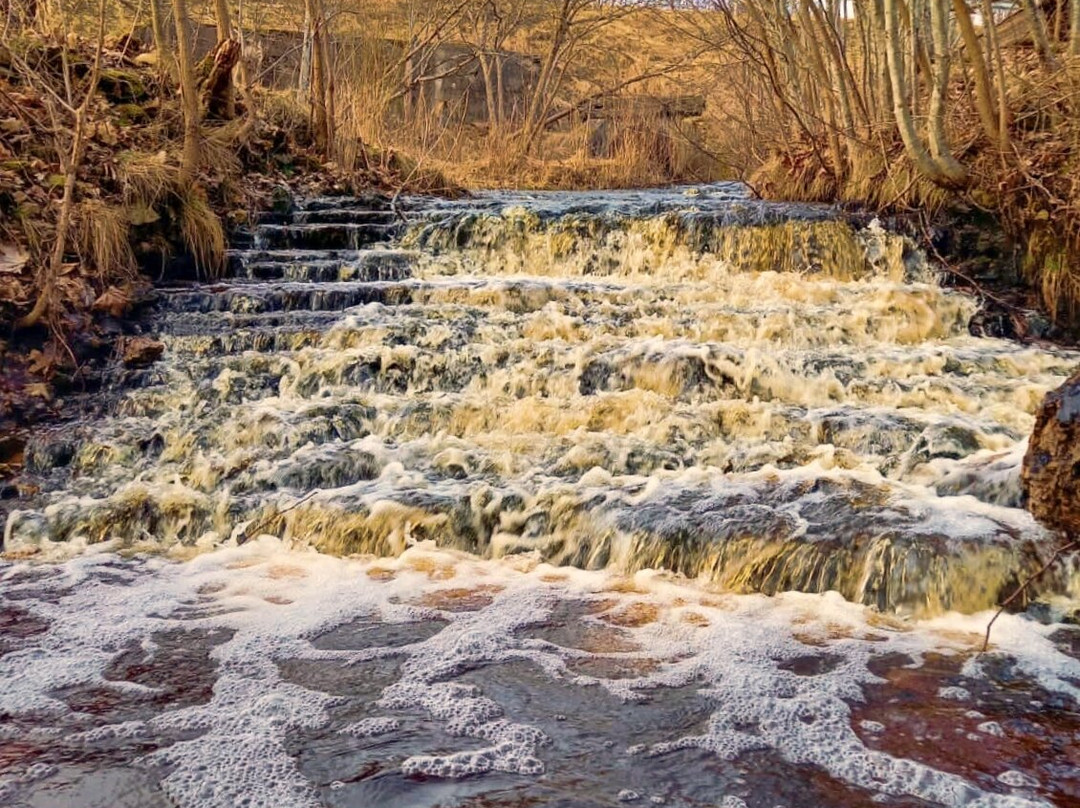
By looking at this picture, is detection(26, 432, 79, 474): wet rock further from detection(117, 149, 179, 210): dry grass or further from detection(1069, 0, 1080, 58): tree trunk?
detection(1069, 0, 1080, 58): tree trunk

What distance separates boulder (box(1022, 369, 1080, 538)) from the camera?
3.37m

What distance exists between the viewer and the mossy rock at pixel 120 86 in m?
7.98

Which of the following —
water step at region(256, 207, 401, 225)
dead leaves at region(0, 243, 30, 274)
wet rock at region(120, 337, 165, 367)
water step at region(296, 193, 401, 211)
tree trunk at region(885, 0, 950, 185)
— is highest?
tree trunk at region(885, 0, 950, 185)

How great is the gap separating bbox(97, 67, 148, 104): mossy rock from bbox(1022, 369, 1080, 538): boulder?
7758 millimetres

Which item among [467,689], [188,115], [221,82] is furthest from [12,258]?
[467,689]

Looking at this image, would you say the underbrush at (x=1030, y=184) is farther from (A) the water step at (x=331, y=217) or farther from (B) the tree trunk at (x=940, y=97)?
(A) the water step at (x=331, y=217)

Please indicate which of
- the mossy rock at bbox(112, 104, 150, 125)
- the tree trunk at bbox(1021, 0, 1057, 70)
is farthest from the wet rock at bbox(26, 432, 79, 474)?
the tree trunk at bbox(1021, 0, 1057, 70)

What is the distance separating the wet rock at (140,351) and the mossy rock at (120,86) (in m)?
3.23

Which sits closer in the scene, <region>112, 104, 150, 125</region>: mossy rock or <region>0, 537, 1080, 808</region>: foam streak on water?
<region>0, 537, 1080, 808</region>: foam streak on water

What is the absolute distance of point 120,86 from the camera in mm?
8094

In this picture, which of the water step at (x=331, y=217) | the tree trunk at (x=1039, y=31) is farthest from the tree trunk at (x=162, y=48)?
the tree trunk at (x=1039, y=31)

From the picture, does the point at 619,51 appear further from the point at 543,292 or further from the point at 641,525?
the point at 641,525

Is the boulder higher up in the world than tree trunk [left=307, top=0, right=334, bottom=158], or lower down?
lower down

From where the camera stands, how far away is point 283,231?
26.6ft
